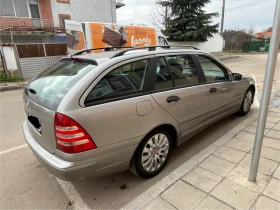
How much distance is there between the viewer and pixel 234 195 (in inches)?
79.4

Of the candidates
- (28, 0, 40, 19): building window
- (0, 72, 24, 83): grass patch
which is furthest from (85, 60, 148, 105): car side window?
(28, 0, 40, 19): building window

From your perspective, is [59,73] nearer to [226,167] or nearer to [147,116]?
[147,116]

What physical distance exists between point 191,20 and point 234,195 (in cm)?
1778

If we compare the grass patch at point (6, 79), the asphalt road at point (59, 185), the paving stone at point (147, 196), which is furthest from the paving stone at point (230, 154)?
the grass patch at point (6, 79)

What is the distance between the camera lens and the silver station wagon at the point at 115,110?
72.3 inches

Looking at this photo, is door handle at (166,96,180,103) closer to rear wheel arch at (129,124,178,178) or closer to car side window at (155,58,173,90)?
car side window at (155,58,173,90)

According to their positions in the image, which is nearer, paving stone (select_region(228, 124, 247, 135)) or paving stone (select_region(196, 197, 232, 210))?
paving stone (select_region(196, 197, 232, 210))

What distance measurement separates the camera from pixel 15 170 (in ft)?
9.00

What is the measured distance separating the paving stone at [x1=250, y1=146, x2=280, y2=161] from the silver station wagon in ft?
3.09

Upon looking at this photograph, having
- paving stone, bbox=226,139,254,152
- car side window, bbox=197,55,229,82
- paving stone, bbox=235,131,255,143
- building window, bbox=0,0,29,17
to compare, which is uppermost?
building window, bbox=0,0,29,17

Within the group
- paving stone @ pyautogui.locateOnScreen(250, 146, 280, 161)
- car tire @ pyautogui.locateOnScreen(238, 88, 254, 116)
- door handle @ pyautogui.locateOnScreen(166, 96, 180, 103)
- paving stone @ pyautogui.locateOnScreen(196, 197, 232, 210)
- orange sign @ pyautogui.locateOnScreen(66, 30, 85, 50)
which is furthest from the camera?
orange sign @ pyautogui.locateOnScreen(66, 30, 85, 50)

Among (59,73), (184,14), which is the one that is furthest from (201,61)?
(184,14)

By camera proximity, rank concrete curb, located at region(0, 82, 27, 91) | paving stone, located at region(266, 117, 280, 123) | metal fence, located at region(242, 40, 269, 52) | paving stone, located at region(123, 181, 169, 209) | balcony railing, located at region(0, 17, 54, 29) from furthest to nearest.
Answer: metal fence, located at region(242, 40, 269, 52)
balcony railing, located at region(0, 17, 54, 29)
concrete curb, located at region(0, 82, 27, 91)
paving stone, located at region(266, 117, 280, 123)
paving stone, located at region(123, 181, 169, 209)

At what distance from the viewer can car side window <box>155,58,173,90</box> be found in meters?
2.41
